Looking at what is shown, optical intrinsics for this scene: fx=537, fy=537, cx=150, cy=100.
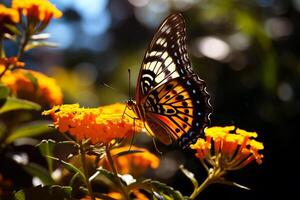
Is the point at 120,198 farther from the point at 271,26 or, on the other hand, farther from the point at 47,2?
the point at 271,26

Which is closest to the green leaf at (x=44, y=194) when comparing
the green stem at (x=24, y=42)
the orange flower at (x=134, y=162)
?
the orange flower at (x=134, y=162)

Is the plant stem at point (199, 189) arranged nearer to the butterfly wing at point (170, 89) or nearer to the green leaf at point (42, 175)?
the butterfly wing at point (170, 89)

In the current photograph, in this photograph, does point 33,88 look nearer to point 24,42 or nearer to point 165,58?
point 24,42

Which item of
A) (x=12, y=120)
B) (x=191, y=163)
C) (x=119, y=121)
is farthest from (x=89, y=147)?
(x=191, y=163)

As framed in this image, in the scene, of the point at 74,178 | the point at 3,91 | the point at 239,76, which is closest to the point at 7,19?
the point at 3,91

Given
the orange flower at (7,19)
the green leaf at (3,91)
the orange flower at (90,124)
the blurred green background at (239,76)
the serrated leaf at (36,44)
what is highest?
the orange flower at (7,19)
